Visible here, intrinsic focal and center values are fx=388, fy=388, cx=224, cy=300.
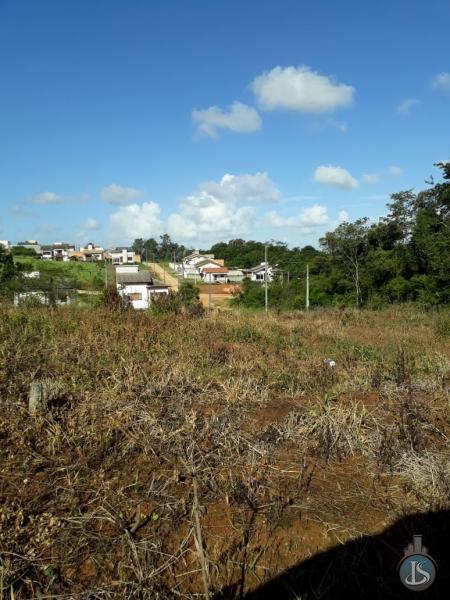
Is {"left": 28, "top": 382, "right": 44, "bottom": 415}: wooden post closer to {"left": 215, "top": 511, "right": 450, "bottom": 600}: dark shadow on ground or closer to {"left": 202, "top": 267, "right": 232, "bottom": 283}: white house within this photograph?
{"left": 215, "top": 511, "right": 450, "bottom": 600}: dark shadow on ground

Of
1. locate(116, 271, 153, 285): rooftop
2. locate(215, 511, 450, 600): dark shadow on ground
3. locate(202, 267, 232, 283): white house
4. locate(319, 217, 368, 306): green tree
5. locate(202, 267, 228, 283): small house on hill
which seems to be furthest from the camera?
locate(202, 267, 228, 283): small house on hill

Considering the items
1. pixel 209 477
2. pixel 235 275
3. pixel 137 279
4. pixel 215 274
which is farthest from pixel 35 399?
pixel 215 274

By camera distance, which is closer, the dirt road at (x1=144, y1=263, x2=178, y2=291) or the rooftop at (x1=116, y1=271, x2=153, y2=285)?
the rooftop at (x1=116, y1=271, x2=153, y2=285)

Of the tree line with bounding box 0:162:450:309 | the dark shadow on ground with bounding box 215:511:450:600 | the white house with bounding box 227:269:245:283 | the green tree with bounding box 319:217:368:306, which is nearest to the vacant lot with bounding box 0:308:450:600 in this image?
the dark shadow on ground with bounding box 215:511:450:600

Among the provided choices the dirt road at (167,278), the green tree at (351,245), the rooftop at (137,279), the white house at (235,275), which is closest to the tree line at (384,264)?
the green tree at (351,245)

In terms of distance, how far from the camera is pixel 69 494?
2660mm

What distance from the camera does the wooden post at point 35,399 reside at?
12.0 ft

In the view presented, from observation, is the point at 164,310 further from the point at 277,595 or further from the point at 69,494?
the point at 277,595

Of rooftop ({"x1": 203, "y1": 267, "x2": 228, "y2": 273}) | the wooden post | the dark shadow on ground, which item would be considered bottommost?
the dark shadow on ground

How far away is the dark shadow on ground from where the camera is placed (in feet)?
6.90

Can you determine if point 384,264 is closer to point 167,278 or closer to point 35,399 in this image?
point 35,399

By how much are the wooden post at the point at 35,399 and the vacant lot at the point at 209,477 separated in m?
0.08

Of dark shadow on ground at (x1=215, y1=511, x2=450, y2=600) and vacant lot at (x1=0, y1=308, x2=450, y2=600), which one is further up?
vacant lot at (x1=0, y1=308, x2=450, y2=600)

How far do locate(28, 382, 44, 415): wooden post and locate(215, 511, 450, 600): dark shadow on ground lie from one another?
2.43 meters
